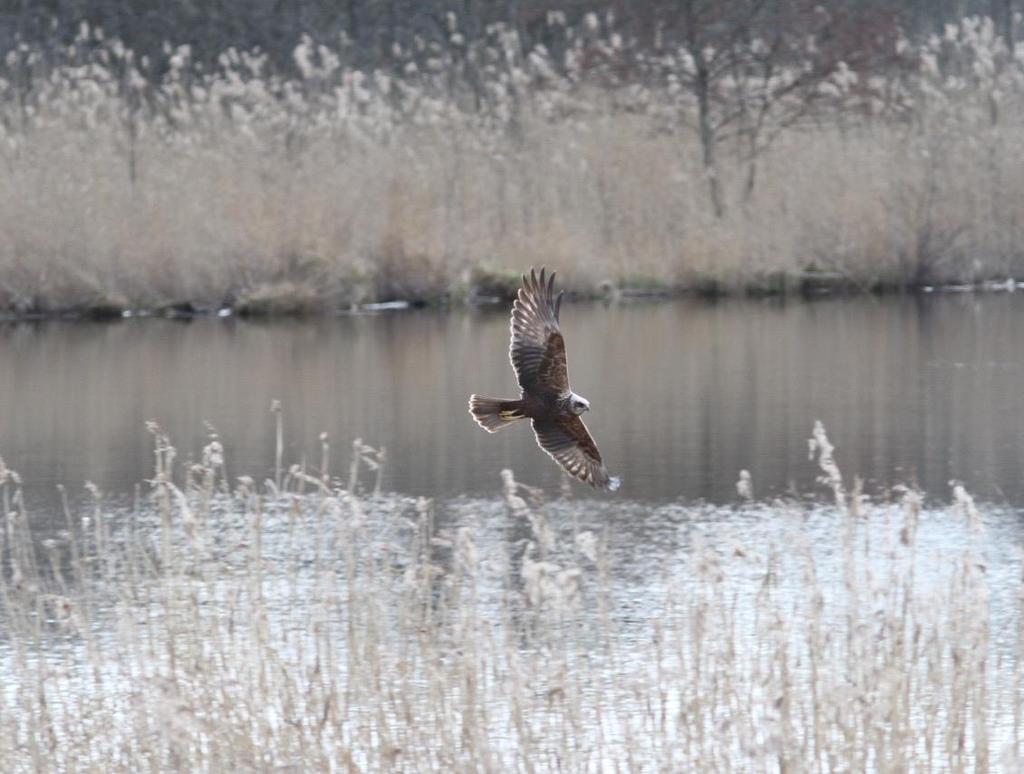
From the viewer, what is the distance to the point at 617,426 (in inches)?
462

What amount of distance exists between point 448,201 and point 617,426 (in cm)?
837

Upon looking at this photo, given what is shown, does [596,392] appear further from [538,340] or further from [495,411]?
[495,411]

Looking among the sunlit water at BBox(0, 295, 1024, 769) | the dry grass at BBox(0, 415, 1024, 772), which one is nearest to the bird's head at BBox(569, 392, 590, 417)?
the dry grass at BBox(0, 415, 1024, 772)

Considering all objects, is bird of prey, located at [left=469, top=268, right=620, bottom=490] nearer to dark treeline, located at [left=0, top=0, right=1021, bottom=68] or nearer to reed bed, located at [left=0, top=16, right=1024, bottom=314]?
reed bed, located at [left=0, top=16, right=1024, bottom=314]

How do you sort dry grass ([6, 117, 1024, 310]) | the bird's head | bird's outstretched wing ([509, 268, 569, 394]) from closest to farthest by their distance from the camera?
the bird's head, bird's outstretched wing ([509, 268, 569, 394]), dry grass ([6, 117, 1024, 310])

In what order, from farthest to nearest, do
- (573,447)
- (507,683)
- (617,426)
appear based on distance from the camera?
(617,426)
(507,683)
(573,447)

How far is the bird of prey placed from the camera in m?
4.99

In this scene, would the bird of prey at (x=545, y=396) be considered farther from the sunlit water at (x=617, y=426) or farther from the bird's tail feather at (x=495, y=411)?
the sunlit water at (x=617, y=426)

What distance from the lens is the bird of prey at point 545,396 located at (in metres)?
4.99

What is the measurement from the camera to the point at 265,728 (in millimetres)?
4637

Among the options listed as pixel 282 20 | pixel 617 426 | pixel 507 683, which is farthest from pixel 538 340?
pixel 282 20

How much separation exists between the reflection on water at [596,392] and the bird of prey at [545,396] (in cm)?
433

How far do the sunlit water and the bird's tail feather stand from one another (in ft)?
1.42

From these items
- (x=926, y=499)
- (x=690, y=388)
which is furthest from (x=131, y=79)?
(x=926, y=499)
